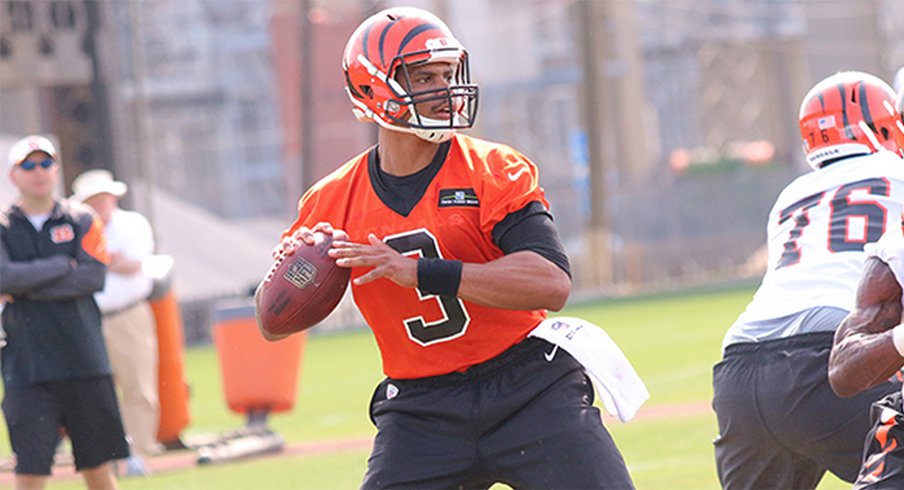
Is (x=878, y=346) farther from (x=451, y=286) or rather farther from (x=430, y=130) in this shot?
(x=430, y=130)

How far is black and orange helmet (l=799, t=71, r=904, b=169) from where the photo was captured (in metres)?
6.10

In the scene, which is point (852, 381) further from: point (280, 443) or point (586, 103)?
point (586, 103)

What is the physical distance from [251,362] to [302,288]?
8387 mm

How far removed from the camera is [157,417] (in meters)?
12.4

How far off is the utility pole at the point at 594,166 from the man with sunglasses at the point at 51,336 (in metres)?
23.3

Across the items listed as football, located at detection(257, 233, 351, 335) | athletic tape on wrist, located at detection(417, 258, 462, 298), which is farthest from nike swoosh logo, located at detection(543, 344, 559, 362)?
football, located at detection(257, 233, 351, 335)

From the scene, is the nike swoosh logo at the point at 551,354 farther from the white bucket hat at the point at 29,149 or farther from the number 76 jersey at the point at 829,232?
the white bucket hat at the point at 29,149

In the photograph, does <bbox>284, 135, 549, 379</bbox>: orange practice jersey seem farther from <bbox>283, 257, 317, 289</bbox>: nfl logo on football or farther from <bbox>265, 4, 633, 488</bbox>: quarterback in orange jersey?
<bbox>283, 257, 317, 289</bbox>: nfl logo on football

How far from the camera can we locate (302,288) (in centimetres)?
515

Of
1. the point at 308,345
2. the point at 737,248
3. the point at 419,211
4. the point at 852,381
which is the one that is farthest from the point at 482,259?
the point at 737,248

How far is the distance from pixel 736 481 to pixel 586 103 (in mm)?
26840

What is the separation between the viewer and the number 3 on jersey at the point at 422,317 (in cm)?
504

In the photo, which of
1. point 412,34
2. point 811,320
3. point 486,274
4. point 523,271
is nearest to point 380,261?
point 486,274

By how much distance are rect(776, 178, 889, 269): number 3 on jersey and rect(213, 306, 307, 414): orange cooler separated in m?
7.86
